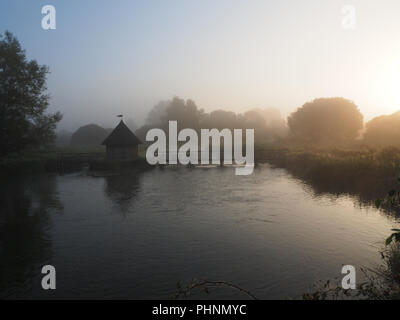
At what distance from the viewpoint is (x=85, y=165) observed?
40.0 meters

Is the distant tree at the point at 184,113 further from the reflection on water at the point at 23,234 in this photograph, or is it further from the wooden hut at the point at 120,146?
the reflection on water at the point at 23,234

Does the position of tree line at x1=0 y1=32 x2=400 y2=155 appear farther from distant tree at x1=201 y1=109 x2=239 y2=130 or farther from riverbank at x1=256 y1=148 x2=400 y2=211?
riverbank at x1=256 y1=148 x2=400 y2=211

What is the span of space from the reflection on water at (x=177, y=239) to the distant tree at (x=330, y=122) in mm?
43728

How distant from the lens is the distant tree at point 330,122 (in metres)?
61.9

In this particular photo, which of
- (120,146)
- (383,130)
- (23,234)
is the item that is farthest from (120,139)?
(383,130)

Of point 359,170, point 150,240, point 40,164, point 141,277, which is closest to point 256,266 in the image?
point 141,277

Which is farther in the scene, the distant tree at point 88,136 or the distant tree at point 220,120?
the distant tree at point 220,120

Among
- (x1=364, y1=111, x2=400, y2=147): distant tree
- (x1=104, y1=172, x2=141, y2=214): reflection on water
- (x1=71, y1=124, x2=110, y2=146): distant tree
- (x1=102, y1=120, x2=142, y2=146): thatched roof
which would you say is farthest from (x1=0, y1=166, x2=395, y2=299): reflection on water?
(x1=71, y1=124, x2=110, y2=146): distant tree

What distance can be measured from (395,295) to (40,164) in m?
37.5

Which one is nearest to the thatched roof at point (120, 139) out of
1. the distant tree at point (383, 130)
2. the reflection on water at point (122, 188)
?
the reflection on water at point (122, 188)

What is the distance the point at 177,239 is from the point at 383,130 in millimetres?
51226

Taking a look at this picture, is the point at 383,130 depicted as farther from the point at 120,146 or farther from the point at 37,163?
the point at 37,163

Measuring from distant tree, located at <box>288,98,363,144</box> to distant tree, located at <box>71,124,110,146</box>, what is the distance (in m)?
53.8

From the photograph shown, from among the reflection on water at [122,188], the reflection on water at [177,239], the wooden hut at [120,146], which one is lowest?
the reflection on water at [177,239]
